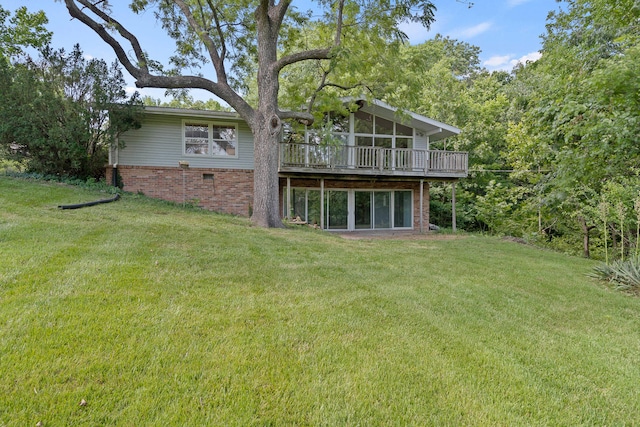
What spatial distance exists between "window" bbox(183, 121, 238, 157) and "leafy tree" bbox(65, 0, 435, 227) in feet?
6.64

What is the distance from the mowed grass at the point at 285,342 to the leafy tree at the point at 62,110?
6186 millimetres

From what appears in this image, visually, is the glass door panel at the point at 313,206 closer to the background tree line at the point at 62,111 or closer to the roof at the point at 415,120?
the roof at the point at 415,120

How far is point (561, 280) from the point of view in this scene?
5.65 m

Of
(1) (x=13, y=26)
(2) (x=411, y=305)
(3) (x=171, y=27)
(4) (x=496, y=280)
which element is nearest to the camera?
(2) (x=411, y=305)

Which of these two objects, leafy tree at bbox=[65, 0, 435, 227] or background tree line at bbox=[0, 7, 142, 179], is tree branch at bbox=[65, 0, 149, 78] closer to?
leafy tree at bbox=[65, 0, 435, 227]

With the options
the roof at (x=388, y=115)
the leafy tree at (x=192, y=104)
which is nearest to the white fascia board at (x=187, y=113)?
the roof at (x=388, y=115)

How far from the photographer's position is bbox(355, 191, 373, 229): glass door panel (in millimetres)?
13500

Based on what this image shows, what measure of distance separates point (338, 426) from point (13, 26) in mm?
21178

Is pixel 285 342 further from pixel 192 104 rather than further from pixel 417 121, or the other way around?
pixel 192 104

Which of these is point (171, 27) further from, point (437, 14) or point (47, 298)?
point (47, 298)

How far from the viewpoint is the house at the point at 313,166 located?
1177 centimetres

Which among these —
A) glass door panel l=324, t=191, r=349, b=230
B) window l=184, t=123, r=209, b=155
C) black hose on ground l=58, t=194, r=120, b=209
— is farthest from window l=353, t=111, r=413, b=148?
black hose on ground l=58, t=194, r=120, b=209

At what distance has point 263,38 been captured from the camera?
9312 millimetres

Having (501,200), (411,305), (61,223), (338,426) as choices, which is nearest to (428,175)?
(501,200)
